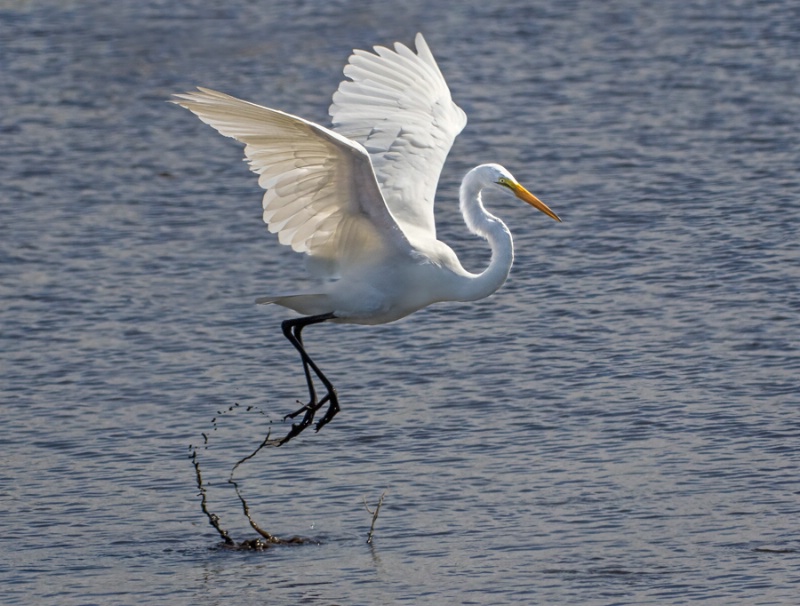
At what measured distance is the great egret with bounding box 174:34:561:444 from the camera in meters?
6.51

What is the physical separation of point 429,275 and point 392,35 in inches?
A: 417

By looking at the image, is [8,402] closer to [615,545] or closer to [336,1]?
[615,545]

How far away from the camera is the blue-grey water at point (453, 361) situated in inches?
282

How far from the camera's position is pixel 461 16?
61.1ft

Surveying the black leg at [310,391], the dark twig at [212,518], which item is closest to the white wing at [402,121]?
the black leg at [310,391]

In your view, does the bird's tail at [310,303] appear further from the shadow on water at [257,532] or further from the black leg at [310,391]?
the shadow on water at [257,532]

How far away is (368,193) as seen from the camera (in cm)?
676

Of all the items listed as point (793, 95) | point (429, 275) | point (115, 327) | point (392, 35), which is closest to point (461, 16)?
point (392, 35)

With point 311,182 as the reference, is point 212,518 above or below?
below

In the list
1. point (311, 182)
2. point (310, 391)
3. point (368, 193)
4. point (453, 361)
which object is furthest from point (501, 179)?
point (453, 361)

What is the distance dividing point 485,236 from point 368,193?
817mm

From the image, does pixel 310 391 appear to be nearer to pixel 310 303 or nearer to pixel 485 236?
pixel 310 303

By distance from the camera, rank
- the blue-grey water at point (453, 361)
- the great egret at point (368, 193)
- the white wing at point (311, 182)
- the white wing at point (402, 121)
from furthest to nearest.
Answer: the white wing at point (402, 121) < the blue-grey water at point (453, 361) < the great egret at point (368, 193) < the white wing at point (311, 182)

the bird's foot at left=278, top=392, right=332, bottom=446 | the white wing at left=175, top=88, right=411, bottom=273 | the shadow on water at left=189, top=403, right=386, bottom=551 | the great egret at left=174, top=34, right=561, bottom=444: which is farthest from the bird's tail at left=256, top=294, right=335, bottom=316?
the shadow on water at left=189, top=403, right=386, bottom=551
